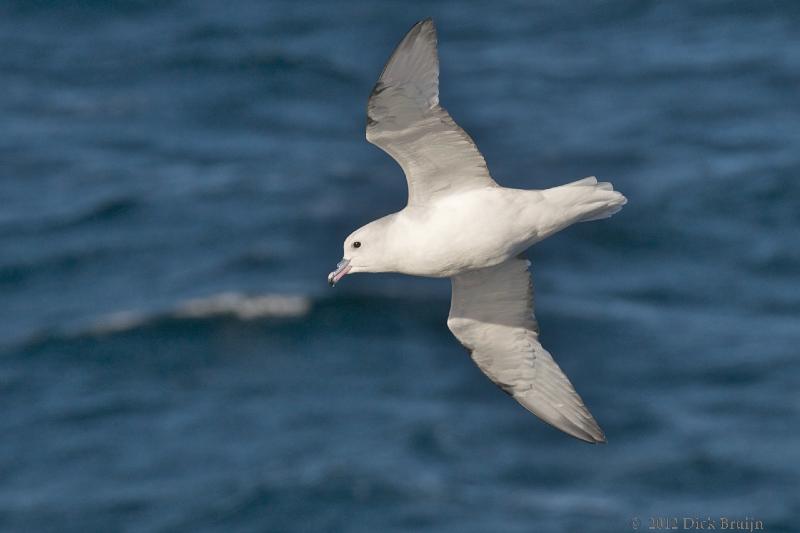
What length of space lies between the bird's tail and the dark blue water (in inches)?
769

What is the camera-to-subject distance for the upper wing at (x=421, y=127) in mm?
10781

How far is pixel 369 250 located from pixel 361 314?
2348 centimetres

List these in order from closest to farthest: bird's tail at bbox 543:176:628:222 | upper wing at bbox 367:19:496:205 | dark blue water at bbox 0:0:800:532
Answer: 1. upper wing at bbox 367:19:496:205
2. bird's tail at bbox 543:176:628:222
3. dark blue water at bbox 0:0:800:532

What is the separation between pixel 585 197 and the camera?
1166 cm

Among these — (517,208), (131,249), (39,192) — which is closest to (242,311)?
(131,249)

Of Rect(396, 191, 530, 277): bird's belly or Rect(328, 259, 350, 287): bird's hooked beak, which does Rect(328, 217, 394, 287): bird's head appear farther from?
Rect(396, 191, 530, 277): bird's belly

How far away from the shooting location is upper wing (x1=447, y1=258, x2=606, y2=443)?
12.8 meters

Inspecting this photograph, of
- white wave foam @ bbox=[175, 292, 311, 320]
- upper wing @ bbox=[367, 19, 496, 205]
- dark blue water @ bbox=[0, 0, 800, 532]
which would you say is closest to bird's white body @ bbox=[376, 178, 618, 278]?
upper wing @ bbox=[367, 19, 496, 205]

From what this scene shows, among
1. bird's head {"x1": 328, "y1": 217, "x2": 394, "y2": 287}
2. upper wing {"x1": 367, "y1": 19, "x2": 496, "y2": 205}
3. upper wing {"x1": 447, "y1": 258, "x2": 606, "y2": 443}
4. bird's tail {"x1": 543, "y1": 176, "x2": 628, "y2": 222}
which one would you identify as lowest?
upper wing {"x1": 447, "y1": 258, "x2": 606, "y2": 443}

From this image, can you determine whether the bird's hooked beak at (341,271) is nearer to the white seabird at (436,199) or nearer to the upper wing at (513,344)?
the white seabird at (436,199)

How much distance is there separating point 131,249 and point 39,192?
14.8 ft

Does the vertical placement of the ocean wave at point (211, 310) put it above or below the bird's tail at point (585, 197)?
below

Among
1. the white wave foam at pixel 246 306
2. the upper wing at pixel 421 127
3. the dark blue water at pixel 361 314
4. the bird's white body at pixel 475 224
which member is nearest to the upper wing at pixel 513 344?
the bird's white body at pixel 475 224

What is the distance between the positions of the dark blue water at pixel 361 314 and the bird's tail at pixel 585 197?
19.5 meters
